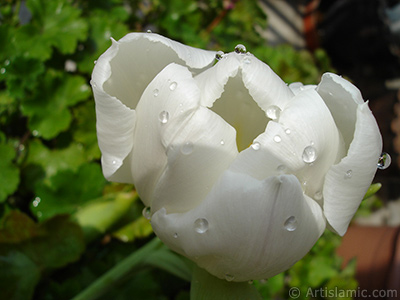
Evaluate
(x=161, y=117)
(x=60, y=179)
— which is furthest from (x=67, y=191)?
(x=161, y=117)

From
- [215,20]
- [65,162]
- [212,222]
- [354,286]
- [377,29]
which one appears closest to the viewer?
[212,222]

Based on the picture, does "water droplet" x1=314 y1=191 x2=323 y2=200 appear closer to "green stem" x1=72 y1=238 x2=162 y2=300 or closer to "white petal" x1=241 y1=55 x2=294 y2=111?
"white petal" x1=241 y1=55 x2=294 y2=111

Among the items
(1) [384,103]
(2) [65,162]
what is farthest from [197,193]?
(1) [384,103]

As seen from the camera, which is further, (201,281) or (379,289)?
(379,289)

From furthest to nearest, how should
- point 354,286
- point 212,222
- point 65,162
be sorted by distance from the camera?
point 354,286, point 65,162, point 212,222

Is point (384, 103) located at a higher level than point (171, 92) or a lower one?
lower

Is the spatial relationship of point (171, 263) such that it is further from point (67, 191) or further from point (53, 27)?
point (53, 27)

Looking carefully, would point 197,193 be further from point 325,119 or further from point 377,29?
point 377,29
